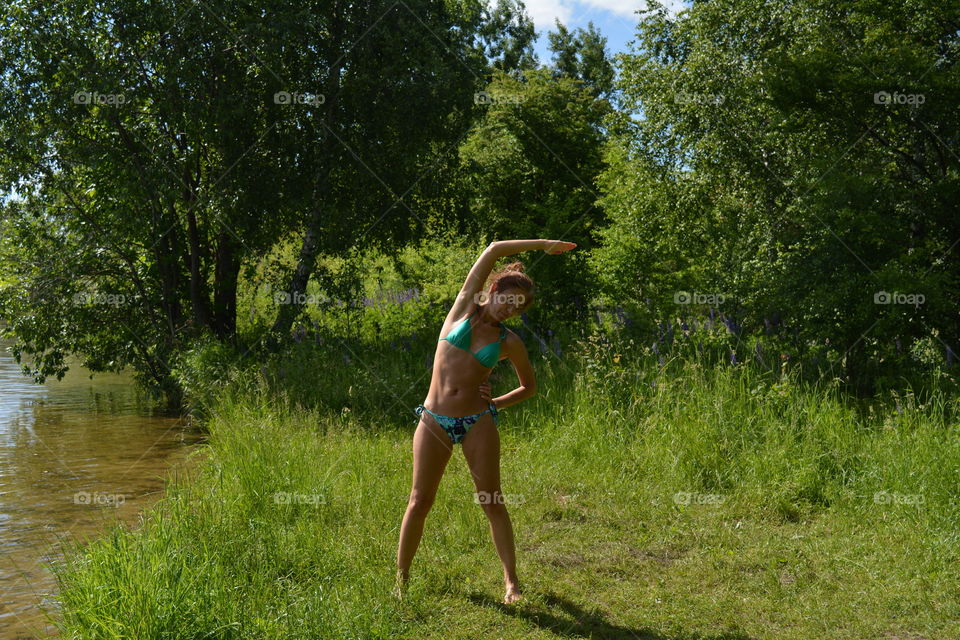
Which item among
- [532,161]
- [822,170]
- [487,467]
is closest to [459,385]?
[487,467]

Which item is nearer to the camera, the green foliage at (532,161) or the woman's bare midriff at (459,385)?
the woman's bare midriff at (459,385)

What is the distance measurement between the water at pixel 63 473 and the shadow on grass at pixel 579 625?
2.72m

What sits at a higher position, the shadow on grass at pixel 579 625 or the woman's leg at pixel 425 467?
the woman's leg at pixel 425 467

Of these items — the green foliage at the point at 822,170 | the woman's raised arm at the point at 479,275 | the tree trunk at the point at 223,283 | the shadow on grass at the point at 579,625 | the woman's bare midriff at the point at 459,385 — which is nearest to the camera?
the shadow on grass at the point at 579,625

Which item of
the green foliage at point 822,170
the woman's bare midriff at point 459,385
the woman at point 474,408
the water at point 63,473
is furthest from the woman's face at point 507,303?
the green foliage at point 822,170

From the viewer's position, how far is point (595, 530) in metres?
5.73

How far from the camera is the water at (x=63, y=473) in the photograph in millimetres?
5430

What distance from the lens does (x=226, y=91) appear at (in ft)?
37.7

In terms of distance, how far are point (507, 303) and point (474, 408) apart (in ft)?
2.00

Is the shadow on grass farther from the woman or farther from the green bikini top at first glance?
the green bikini top

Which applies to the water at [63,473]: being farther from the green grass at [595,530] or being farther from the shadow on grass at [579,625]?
the shadow on grass at [579,625]

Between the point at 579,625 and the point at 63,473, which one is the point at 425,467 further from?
the point at 63,473

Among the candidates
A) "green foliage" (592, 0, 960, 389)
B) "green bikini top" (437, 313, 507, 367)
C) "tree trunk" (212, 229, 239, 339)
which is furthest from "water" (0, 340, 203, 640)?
"green foliage" (592, 0, 960, 389)

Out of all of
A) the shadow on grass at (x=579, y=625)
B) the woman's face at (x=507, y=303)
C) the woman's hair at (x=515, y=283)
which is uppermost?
the woman's hair at (x=515, y=283)
